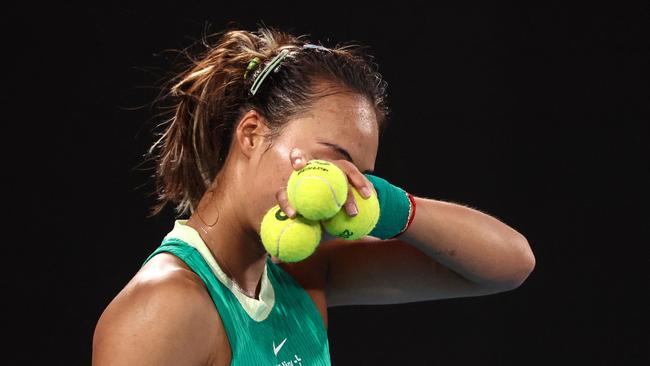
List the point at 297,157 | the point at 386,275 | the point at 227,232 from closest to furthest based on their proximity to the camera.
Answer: the point at 297,157
the point at 227,232
the point at 386,275

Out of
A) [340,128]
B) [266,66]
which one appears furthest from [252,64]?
[340,128]

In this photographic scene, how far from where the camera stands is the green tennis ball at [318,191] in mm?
1025

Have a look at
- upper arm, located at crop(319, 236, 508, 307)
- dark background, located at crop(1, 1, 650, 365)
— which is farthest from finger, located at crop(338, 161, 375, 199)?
dark background, located at crop(1, 1, 650, 365)

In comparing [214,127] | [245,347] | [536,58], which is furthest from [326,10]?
[245,347]

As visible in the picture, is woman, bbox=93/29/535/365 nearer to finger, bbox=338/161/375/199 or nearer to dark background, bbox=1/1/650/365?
finger, bbox=338/161/375/199

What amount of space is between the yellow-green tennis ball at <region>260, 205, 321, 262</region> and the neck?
203mm

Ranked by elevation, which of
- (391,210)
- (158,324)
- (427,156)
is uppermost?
(391,210)

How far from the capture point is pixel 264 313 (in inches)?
51.6

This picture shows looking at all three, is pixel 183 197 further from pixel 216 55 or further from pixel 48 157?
pixel 48 157

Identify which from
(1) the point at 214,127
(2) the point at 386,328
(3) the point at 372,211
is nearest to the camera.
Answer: (3) the point at 372,211

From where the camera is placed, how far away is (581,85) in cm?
245

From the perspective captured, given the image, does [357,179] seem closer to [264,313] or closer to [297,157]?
[297,157]

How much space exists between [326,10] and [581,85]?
68cm

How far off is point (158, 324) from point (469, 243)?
0.50 m
